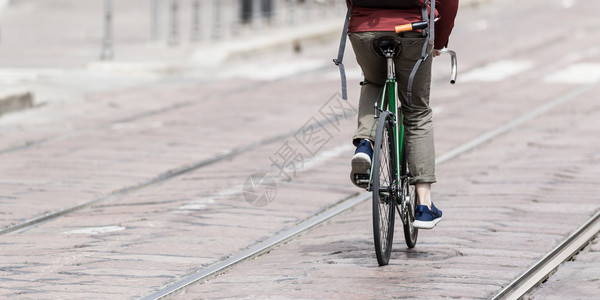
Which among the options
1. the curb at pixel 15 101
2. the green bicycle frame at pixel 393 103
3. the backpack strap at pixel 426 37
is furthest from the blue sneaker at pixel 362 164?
the curb at pixel 15 101

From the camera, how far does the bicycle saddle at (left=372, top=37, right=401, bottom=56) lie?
20.0ft

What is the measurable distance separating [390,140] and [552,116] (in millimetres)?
6852

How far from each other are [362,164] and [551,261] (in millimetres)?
1210

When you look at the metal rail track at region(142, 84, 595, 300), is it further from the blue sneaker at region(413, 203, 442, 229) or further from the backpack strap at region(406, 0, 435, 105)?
the backpack strap at region(406, 0, 435, 105)

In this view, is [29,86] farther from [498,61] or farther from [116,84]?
[498,61]

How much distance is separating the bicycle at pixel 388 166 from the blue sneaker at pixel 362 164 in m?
0.01

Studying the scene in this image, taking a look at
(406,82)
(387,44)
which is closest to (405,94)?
(406,82)

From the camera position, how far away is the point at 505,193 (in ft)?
28.1

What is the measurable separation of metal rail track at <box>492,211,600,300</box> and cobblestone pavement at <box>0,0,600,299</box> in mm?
77

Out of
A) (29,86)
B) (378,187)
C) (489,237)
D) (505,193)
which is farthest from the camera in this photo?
(29,86)

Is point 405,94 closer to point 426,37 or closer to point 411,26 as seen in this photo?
point 426,37

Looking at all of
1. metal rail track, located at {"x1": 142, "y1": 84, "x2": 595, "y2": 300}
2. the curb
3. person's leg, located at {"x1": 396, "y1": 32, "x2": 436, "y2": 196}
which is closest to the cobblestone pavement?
metal rail track, located at {"x1": 142, "y1": 84, "x2": 595, "y2": 300}

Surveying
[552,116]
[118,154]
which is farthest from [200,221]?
[552,116]

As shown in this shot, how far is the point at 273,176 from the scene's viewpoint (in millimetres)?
9469
